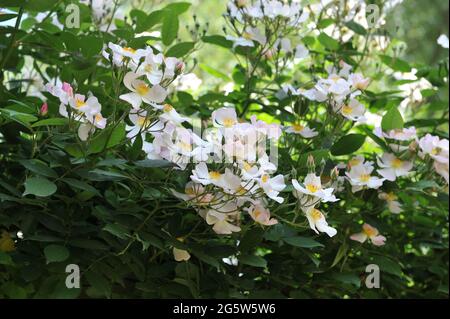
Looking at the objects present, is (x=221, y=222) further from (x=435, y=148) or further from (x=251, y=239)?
(x=435, y=148)

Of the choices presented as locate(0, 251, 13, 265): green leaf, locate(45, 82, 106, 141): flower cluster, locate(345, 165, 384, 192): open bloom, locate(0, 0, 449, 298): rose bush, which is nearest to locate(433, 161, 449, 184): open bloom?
locate(0, 0, 449, 298): rose bush

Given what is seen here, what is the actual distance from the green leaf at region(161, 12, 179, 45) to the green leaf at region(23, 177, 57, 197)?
0.37 metres

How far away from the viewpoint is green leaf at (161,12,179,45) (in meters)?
1.09

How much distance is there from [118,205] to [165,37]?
324 millimetres

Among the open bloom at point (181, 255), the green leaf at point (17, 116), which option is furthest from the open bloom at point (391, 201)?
the green leaf at point (17, 116)

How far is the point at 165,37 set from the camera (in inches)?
43.3

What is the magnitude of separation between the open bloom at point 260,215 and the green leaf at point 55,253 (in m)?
0.24

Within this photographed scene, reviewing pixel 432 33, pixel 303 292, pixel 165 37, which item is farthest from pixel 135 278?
pixel 432 33

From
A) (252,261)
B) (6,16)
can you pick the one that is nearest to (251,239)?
(252,261)

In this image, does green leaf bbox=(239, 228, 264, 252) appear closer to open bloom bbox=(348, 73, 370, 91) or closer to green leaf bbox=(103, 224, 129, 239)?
green leaf bbox=(103, 224, 129, 239)

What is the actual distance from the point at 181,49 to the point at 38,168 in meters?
0.35

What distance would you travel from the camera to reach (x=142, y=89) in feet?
2.68

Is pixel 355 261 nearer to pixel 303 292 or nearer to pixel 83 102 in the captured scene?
pixel 303 292

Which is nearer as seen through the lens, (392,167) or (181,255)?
(181,255)
